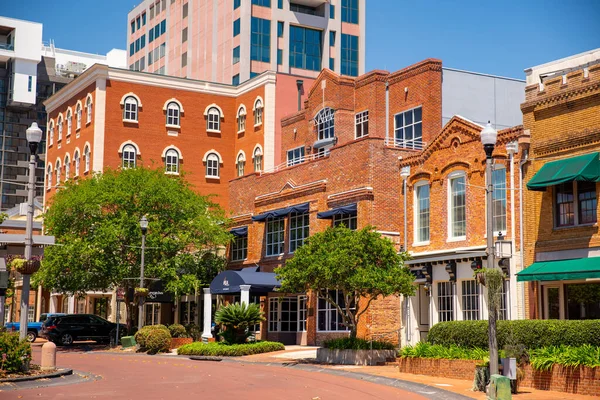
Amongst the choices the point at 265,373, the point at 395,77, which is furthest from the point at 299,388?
the point at 395,77

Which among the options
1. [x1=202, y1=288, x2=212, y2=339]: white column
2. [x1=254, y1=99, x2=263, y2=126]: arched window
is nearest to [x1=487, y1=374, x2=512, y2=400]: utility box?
[x1=202, y1=288, x2=212, y2=339]: white column

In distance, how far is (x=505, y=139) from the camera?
30609 millimetres

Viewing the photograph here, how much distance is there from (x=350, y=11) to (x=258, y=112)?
22.0 metres

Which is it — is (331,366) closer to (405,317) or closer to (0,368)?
(405,317)

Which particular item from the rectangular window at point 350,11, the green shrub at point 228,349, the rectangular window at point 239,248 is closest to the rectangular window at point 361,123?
the rectangular window at point 239,248

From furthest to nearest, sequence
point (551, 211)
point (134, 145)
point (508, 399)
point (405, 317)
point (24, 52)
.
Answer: point (24, 52) < point (134, 145) < point (405, 317) < point (551, 211) < point (508, 399)

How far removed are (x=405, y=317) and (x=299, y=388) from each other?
14146 millimetres

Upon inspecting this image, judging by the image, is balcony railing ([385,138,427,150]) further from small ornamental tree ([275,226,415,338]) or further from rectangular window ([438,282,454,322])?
small ornamental tree ([275,226,415,338])

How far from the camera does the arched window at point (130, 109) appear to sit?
59.3 meters

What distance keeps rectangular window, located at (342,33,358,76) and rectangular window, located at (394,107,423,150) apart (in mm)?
32660

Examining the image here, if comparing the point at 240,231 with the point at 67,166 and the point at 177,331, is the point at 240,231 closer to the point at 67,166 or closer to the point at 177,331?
the point at 177,331

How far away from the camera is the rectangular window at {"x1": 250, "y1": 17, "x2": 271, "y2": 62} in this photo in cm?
7150

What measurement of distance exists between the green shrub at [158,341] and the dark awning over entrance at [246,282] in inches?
153

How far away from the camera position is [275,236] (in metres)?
44.9
